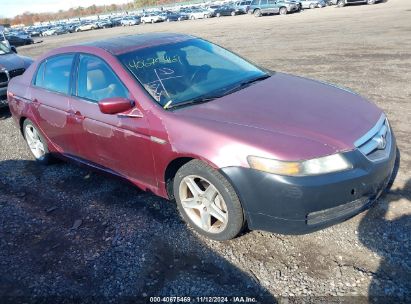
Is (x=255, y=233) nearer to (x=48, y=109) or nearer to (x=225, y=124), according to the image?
(x=225, y=124)

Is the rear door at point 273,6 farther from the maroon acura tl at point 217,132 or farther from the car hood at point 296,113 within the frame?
the car hood at point 296,113

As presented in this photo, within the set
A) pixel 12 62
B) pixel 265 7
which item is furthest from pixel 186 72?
pixel 265 7

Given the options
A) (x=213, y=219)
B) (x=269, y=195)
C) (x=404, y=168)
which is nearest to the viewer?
(x=269, y=195)

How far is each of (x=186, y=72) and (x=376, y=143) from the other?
185 cm

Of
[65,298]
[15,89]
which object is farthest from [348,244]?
[15,89]

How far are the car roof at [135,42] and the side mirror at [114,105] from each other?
69 centimetres

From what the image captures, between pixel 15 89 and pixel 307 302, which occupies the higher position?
pixel 15 89

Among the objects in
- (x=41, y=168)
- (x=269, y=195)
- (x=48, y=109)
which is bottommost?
(x=41, y=168)

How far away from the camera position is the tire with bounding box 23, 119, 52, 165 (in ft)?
16.5

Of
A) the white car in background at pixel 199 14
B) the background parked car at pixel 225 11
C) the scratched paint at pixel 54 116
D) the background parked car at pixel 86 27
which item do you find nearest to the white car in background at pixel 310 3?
the background parked car at pixel 225 11

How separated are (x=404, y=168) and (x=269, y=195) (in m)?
2.02

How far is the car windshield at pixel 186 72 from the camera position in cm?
347

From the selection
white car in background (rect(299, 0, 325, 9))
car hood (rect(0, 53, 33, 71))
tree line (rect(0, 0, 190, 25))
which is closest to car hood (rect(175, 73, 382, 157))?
car hood (rect(0, 53, 33, 71))

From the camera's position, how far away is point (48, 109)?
14.7 feet
